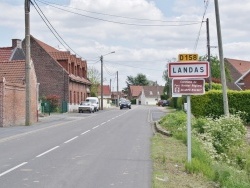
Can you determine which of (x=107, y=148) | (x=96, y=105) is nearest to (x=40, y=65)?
(x=96, y=105)

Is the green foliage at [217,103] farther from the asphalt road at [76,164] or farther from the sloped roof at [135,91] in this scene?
the sloped roof at [135,91]

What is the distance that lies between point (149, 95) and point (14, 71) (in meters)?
127

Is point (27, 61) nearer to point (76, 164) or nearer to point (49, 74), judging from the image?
point (76, 164)

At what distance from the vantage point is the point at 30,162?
12.3 metres

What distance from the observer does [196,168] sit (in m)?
10.3

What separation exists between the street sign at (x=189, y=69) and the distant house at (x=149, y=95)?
147 m

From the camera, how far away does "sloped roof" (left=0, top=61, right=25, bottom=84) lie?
36.1 m

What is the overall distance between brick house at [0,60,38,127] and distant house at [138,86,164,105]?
401ft

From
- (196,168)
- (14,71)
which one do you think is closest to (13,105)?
(14,71)

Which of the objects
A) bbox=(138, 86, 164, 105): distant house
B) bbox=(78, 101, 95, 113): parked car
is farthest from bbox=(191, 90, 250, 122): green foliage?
bbox=(138, 86, 164, 105): distant house

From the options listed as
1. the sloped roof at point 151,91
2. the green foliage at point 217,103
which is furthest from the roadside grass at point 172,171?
the sloped roof at point 151,91

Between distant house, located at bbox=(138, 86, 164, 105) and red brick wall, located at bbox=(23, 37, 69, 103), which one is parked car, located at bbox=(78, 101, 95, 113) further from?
distant house, located at bbox=(138, 86, 164, 105)

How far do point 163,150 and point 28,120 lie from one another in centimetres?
1690

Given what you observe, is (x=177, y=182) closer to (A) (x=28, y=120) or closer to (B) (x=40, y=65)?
(A) (x=28, y=120)
